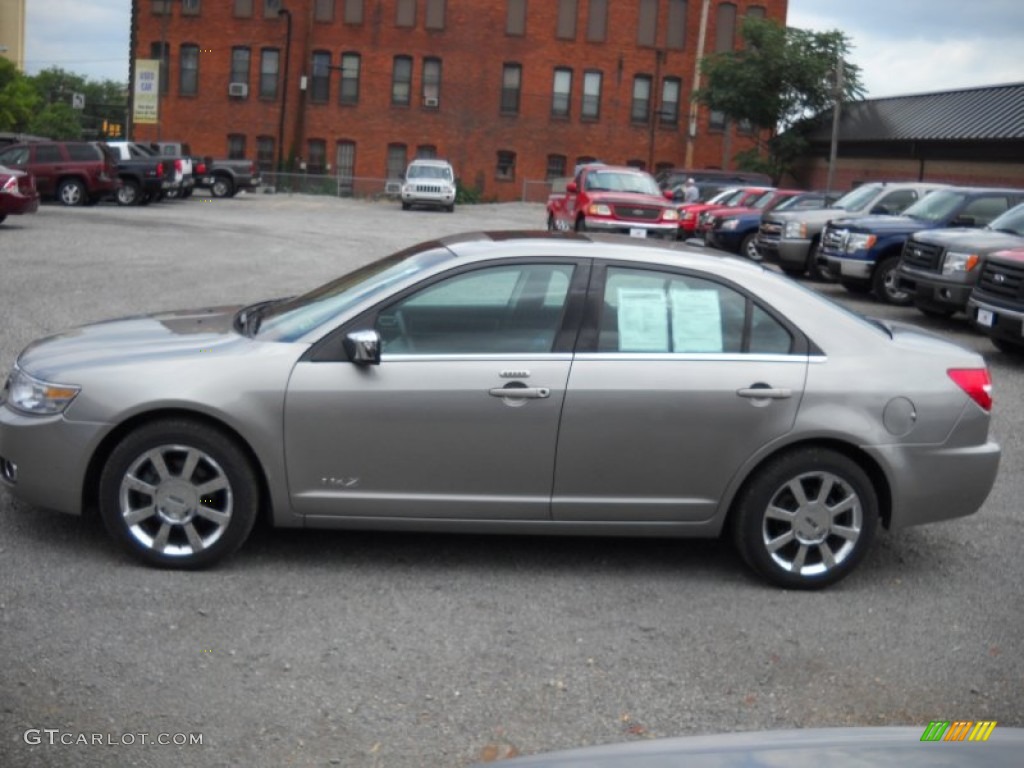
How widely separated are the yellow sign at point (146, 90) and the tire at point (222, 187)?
620 inches

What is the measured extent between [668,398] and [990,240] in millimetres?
11802

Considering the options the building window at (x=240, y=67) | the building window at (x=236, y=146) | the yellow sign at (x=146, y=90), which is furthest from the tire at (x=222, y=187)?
the building window at (x=240, y=67)

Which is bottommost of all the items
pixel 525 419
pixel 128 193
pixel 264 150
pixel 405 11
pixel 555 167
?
pixel 128 193

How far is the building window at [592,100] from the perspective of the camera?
6969 centimetres

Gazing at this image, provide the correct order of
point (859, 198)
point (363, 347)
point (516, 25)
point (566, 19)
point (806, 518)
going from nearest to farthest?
point (363, 347)
point (806, 518)
point (859, 198)
point (516, 25)
point (566, 19)

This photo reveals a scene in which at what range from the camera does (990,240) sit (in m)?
16.9

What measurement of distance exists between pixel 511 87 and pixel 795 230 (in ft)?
155

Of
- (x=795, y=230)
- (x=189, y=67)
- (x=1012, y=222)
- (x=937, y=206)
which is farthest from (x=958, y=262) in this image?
(x=189, y=67)

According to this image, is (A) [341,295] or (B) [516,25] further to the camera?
(B) [516,25]

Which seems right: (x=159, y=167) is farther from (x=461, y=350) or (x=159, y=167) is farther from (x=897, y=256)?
(x=461, y=350)

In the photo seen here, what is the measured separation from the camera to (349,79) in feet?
226

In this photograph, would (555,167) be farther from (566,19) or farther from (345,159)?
(345,159)

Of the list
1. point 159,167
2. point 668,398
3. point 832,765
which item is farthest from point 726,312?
point 159,167

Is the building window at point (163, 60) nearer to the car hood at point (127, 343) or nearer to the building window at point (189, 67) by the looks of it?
the building window at point (189, 67)
